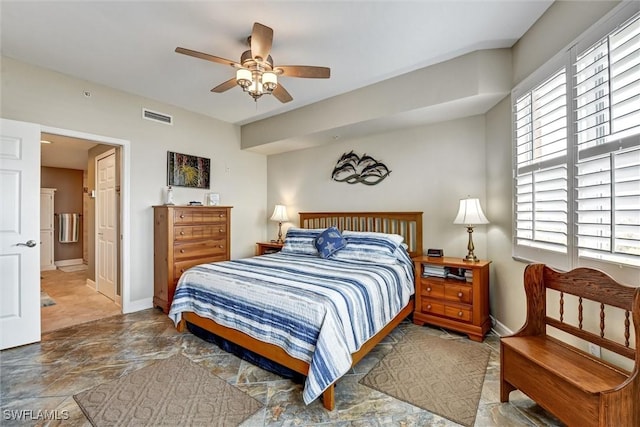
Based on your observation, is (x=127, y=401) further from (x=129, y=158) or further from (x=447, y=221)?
(x=447, y=221)

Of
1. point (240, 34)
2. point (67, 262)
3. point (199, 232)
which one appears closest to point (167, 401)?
point (199, 232)

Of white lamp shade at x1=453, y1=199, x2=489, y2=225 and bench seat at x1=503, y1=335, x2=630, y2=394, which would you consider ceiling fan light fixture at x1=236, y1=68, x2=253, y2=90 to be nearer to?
white lamp shade at x1=453, y1=199, x2=489, y2=225

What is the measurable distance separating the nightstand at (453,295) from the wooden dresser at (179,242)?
2896mm

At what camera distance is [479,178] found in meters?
3.35

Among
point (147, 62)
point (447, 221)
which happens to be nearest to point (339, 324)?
point (447, 221)

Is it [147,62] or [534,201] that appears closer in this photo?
[534,201]

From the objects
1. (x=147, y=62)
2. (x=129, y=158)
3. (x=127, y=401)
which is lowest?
(x=127, y=401)

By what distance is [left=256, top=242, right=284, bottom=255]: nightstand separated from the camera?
479 centimetres

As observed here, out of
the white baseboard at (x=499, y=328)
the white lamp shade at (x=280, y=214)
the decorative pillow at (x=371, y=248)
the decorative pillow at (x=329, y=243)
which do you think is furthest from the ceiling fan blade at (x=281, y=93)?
the white baseboard at (x=499, y=328)

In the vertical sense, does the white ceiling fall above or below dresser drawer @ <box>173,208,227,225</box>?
above

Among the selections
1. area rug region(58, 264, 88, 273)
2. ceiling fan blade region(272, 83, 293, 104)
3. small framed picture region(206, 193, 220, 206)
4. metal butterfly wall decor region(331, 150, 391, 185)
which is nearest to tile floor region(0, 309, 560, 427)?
small framed picture region(206, 193, 220, 206)

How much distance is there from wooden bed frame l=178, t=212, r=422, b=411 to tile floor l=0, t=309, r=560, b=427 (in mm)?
173

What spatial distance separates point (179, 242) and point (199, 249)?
12.6 inches

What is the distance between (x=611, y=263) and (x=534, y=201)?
0.84m
